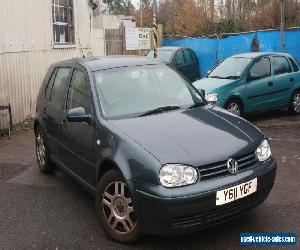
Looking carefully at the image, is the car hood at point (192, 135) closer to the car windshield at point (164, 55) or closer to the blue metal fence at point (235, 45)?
the car windshield at point (164, 55)

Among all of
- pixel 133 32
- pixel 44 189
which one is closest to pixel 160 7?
pixel 133 32

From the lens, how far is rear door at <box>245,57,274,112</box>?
10.0 meters

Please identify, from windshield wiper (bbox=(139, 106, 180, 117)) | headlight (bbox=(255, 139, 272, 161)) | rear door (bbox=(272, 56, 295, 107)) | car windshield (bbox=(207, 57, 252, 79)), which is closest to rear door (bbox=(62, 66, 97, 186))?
windshield wiper (bbox=(139, 106, 180, 117))

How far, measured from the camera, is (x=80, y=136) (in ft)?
16.5

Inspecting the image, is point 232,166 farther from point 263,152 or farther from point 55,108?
point 55,108

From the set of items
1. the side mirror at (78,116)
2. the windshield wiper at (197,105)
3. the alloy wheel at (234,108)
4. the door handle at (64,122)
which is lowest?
the alloy wheel at (234,108)

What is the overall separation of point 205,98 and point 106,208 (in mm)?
1991

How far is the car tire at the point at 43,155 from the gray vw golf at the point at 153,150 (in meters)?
0.78

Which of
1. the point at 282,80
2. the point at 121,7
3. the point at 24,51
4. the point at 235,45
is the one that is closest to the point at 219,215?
the point at 282,80

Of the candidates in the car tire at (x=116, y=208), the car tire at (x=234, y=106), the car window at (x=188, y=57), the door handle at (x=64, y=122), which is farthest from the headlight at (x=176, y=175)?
the car window at (x=188, y=57)

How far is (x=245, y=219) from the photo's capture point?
4727mm

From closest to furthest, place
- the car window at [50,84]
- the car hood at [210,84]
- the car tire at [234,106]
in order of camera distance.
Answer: the car window at [50,84] → the car hood at [210,84] → the car tire at [234,106]

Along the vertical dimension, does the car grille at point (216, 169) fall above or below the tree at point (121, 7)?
below

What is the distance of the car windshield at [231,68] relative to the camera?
10.1m
